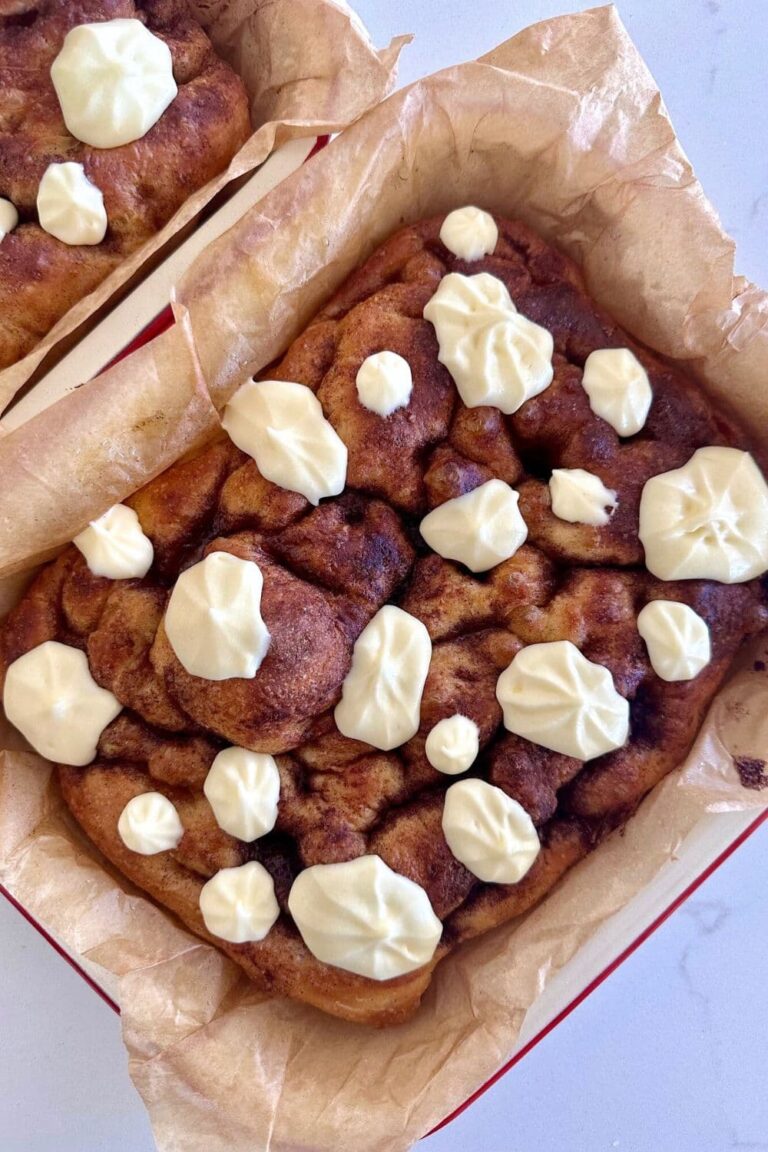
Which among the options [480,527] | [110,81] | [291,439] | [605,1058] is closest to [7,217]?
[110,81]

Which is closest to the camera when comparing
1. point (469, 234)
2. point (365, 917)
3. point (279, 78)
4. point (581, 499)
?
point (365, 917)

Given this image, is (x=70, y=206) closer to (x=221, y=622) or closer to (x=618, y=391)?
(x=221, y=622)

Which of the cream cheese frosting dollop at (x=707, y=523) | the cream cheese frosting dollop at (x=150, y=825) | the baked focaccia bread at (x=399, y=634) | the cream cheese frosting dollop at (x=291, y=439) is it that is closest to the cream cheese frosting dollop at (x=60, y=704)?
the baked focaccia bread at (x=399, y=634)

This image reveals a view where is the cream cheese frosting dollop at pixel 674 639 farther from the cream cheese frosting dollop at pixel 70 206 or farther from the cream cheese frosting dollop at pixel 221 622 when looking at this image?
the cream cheese frosting dollop at pixel 70 206

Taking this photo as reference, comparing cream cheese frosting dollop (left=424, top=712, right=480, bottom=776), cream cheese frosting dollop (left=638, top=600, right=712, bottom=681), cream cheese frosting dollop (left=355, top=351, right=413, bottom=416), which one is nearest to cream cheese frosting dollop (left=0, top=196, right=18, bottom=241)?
cream cheese frosting dollop (left=355, top=351, right=413, bottom=416)

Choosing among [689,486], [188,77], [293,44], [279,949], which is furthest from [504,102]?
[279,949]

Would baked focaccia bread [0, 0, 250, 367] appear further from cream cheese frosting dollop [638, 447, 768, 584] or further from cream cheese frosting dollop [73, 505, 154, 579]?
cream cheese frosting dollop [638, 447, 768, 584]
